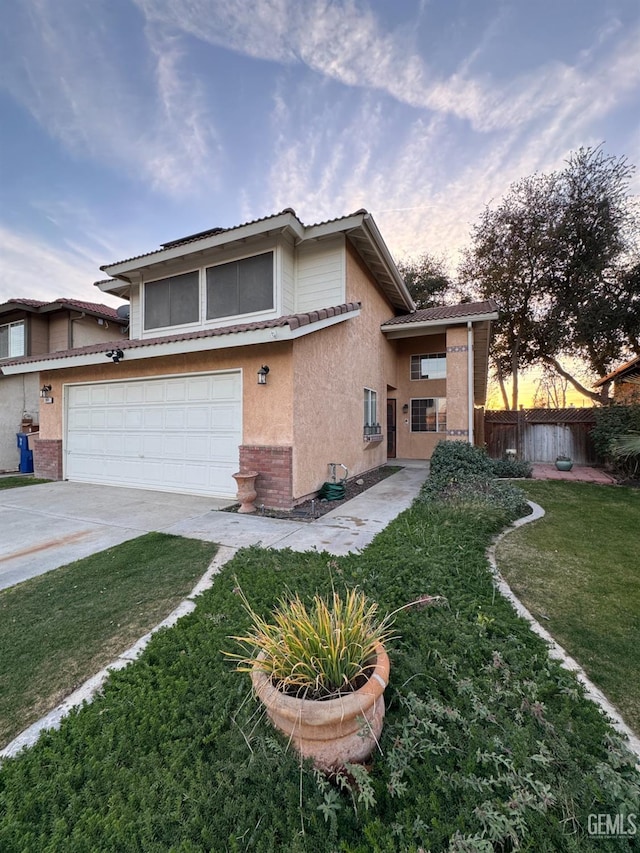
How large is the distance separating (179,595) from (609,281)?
20.0 m

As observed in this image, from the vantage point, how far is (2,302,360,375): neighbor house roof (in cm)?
614

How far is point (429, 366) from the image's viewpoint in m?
14.2

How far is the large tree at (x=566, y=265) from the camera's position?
15.3 m

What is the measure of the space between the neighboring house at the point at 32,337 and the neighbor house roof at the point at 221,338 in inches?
217

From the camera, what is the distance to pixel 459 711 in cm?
211

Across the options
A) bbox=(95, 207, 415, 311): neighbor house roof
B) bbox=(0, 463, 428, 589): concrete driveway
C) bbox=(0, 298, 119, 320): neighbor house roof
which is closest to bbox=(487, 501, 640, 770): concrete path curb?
bbox=(0, 463, 428, 589): concrete driveway

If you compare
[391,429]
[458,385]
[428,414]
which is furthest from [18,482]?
[428,414]

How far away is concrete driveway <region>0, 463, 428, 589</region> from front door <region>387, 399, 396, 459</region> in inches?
238

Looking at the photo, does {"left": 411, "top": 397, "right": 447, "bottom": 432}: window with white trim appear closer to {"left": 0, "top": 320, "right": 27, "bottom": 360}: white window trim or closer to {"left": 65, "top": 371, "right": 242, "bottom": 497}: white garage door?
{"left": 65, "top": 371, "right": 242, "bottom": 497}: white garage door

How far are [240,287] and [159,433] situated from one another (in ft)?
12.7

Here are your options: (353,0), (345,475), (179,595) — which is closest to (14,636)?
(179,595)

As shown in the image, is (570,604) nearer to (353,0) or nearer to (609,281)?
(353,0)

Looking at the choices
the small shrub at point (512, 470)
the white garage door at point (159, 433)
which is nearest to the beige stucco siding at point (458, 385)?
the small shrub at point (512, 470)

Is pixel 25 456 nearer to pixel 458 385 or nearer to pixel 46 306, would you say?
pixel 46 306
